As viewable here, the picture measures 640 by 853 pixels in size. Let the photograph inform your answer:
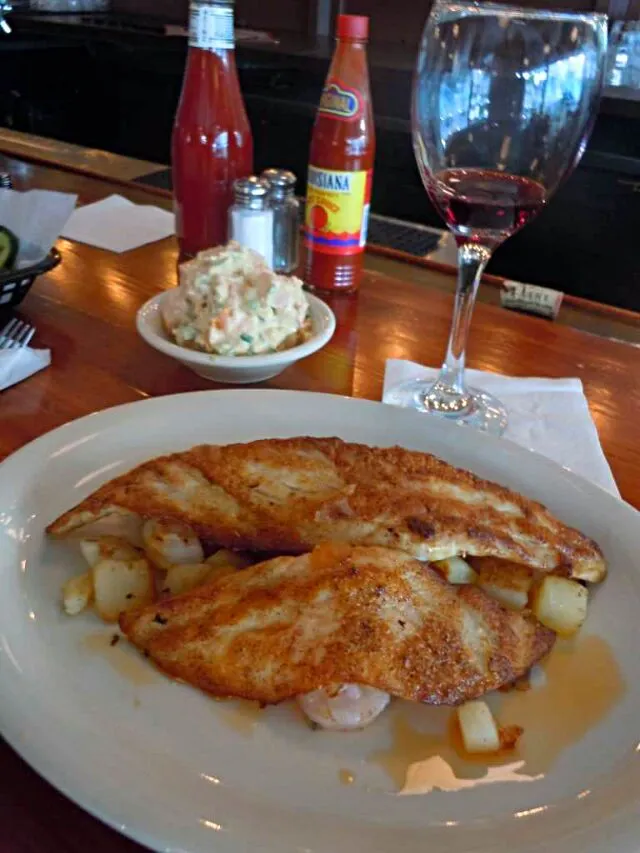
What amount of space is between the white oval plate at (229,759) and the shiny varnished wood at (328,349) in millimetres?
304

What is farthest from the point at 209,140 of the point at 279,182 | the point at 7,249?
the point at 7,249

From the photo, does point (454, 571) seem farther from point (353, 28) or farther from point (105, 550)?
point (353, 28)

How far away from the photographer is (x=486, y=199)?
970 mm

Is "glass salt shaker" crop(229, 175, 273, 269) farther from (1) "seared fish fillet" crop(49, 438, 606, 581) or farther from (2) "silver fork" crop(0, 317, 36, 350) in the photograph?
(1) "seared fish fillet" crop(49, 438, 606, 581)

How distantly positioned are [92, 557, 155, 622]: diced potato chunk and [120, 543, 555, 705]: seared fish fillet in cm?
3

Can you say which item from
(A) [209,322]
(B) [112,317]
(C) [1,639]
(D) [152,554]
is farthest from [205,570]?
(B) [112,317]

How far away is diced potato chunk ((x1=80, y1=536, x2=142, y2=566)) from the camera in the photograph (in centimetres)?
72

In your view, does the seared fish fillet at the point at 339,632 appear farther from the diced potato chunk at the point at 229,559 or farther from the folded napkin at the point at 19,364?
the folded napkin at the point at 19,364

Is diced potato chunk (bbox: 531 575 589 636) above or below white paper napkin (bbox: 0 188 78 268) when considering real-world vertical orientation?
below

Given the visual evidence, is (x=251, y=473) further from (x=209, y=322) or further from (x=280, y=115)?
(x=280, y=115)

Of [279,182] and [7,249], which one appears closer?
[7,249]

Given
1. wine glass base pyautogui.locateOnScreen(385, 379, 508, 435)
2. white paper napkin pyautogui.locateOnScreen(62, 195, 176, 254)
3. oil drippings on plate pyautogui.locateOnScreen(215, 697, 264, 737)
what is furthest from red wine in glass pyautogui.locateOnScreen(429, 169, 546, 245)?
white paper napkin pyautogui.locateOnScreen(62, 195, 176, 254)

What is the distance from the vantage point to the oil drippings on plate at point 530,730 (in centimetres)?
56

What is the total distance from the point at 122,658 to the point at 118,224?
1.32 m
